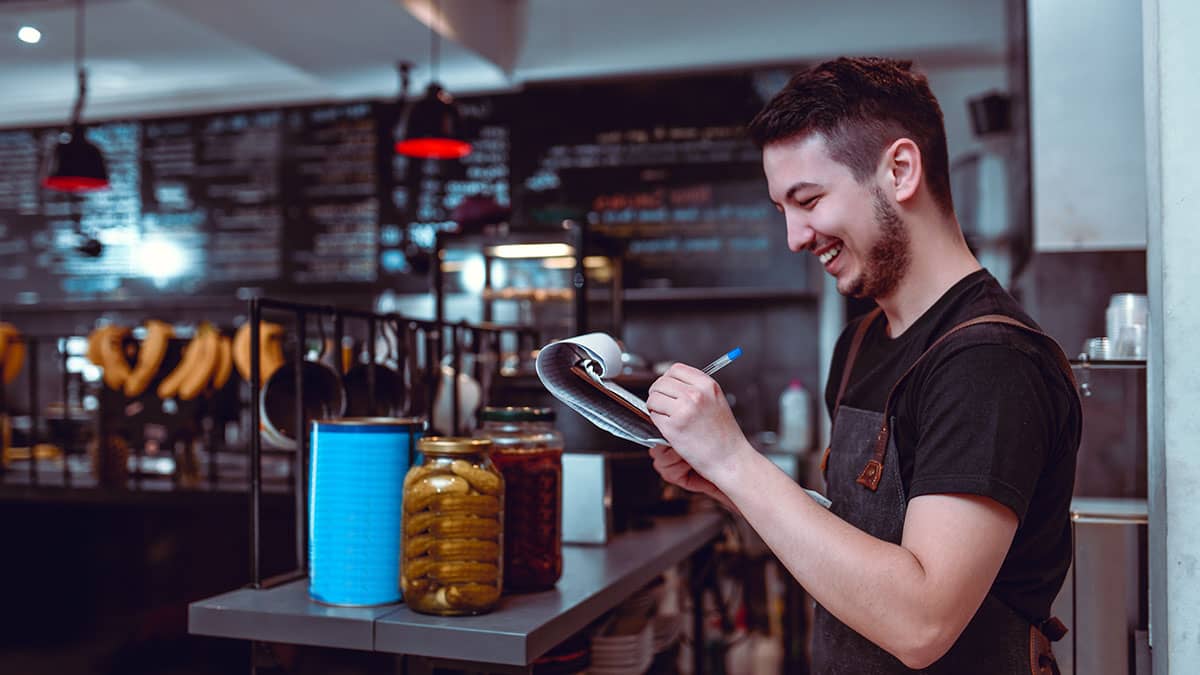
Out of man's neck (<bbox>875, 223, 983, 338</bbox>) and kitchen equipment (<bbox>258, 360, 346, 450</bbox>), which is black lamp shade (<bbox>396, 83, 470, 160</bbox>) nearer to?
kitchen equipment (<bbox>258, 360, 346, 450</bbox>)

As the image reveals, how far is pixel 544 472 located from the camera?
1701 millimetres

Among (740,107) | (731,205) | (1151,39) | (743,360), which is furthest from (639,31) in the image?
(1151,39)

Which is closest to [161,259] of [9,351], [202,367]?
[9,351]

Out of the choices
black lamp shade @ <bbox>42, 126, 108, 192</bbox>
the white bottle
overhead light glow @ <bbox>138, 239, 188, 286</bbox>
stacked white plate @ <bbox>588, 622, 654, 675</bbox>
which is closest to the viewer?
stacked white plate @ <bbox>588, 622, 654, 675</bbox>

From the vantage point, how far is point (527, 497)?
1.68m

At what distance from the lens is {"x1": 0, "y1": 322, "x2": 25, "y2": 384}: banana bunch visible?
3.88 metres

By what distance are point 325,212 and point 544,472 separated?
4.17m

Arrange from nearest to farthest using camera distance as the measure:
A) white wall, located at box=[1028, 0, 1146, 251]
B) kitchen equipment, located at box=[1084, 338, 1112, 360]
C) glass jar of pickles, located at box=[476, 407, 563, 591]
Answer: glass jar of pickles, located at box=[476, 407, 563, 591], kitchen equipment, located at box=[1084, 338, 1112, 360], white wall, located at box=[1028, 0, 1146, 251]

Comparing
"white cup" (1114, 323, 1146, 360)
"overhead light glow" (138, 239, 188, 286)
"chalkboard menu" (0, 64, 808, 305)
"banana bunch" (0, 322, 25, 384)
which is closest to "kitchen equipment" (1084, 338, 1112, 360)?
"white cup" (1114, 323, 1146, 360)

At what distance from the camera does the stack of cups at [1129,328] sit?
182 cm

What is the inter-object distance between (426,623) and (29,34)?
→ 4782 millimetres

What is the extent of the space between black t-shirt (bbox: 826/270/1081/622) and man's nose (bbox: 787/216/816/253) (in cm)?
17

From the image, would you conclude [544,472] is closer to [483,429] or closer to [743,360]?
[483,429]

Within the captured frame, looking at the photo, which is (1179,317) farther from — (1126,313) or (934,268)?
(1126,313)
